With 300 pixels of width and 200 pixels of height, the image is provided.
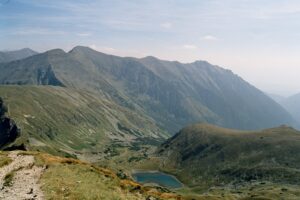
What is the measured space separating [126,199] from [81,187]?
20.3ft

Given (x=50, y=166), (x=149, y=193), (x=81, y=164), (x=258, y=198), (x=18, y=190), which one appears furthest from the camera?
(x=258, y=198)

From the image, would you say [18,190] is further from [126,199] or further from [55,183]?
[126,199]

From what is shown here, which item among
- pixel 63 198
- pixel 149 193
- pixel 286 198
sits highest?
pixel 63 198

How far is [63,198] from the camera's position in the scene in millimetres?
43906

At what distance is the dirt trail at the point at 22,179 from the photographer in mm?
45094

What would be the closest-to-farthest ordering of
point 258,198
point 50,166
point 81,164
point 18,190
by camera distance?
point 18,190, point 50,166, point 81,164, point 258,198

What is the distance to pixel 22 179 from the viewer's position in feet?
175

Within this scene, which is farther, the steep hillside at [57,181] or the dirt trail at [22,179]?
the steep hillside at [57,181]

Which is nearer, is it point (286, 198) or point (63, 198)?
point (63, 198)

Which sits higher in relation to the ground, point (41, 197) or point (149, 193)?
point (41, 197)

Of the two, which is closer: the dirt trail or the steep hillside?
the dirt trail

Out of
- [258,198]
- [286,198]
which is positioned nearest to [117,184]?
[258,198]

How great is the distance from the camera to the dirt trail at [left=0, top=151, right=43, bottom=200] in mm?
45094

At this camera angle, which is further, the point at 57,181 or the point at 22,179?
the point at 22,179
